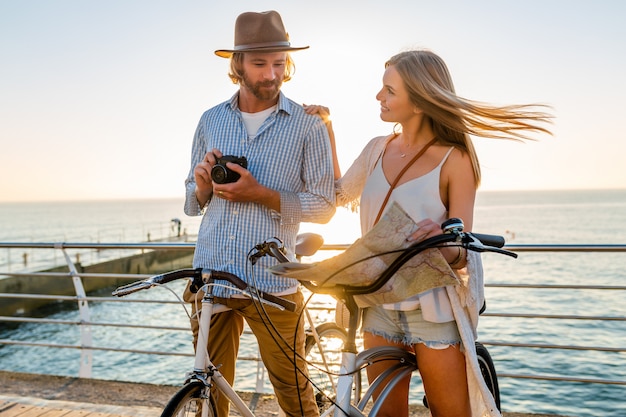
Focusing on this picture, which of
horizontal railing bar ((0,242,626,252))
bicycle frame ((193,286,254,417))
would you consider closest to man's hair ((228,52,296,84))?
bicycle frame ((193,286,254,417))

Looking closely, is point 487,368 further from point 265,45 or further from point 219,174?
point 265,45

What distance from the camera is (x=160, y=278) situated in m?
1.82

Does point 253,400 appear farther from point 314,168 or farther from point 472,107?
point 472,107

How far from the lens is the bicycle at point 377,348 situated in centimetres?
134

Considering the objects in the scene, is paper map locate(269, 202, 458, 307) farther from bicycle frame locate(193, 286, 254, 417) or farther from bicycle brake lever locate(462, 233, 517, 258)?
bicycle frame locate(193, 286, 254, 417)

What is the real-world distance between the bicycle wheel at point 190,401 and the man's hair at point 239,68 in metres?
1.07

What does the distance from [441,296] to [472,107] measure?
1.75 feet

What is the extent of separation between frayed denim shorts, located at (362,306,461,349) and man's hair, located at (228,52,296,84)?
3.13 ft

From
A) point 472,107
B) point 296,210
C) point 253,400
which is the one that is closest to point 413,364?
point 296,210

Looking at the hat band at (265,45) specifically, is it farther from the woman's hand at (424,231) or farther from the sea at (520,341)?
the woman's hand at (424,231)

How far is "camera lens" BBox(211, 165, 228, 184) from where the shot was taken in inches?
77.3

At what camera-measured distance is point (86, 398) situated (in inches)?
156

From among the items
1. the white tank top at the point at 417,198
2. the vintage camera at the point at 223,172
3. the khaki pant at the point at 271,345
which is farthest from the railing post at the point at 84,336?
the white tank top at the point at 417,198

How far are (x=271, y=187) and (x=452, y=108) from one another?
747mm
